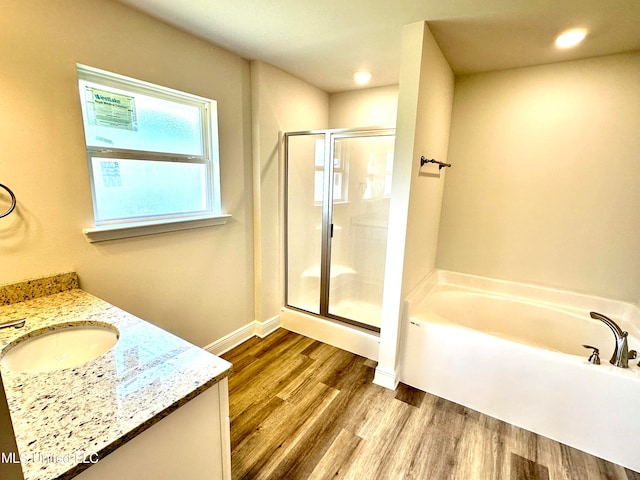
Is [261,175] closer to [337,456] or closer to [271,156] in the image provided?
[271,156]

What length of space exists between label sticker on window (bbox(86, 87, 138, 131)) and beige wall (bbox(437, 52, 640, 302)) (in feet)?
8.32

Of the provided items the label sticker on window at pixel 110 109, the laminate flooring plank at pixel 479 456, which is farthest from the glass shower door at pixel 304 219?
the laminate flooring plank at pixel 479 456

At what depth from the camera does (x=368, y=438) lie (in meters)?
1.75

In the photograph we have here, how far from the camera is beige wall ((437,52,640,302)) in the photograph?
2.21 m

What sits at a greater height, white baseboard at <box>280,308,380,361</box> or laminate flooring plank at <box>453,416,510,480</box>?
white baseboard at <box>280,308,380,361</box>

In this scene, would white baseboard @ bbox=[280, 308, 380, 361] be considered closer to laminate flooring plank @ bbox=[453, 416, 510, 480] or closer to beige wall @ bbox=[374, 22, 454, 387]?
beige wall @ bbox=[374, 22, 454, 387]

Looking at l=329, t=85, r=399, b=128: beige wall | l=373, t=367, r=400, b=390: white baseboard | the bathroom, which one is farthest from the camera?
l=329, t=85, r=399, b=128: beige wall

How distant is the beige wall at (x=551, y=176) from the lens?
2207 millimetres

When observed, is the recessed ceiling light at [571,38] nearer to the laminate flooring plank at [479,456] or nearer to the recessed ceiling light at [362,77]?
the recessed ceiling light at [362,77]

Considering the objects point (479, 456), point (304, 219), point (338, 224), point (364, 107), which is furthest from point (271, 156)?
point (479, 456)

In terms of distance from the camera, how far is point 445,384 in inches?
82.4

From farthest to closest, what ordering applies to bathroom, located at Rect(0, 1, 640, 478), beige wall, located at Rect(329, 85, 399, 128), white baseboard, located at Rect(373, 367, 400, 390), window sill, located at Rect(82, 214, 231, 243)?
1. beige wall, located at Rect(329, 85, 399, 128)
2. white baseboard, located at Rect(373, 367, 400, 390)
3. window sill, located at Rect(82, 214, 231, 243)
4. bathroom, located at Rect(0, 1, 640, 478)

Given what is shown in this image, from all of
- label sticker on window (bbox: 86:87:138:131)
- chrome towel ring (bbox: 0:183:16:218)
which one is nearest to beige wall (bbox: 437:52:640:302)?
label sticker on window (bbox: 86:87:138:131)

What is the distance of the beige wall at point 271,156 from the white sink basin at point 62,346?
150cm
